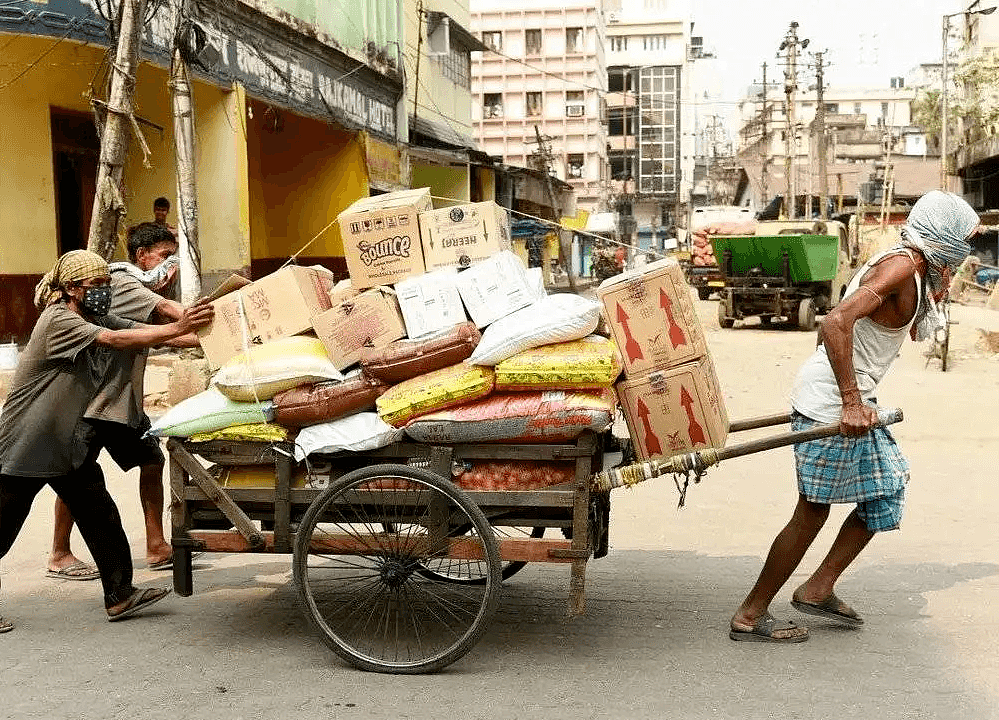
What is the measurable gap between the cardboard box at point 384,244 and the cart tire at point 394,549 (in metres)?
0.94

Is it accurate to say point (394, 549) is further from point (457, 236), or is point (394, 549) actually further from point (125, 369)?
point (125, 369)

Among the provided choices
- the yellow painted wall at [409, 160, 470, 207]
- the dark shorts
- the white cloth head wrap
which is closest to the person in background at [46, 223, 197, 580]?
the dark shorts

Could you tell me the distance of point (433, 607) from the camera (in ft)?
15.5

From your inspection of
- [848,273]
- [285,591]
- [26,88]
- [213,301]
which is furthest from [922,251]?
[848,273]

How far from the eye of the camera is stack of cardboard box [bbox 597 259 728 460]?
411cm

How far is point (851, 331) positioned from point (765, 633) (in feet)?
4.08

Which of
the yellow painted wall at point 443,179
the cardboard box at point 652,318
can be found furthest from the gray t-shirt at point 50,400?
the yellow painted wall at point 443,179

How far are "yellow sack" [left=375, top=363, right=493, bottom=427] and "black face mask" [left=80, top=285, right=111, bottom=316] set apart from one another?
137 cm

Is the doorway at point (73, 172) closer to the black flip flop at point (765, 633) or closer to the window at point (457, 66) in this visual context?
the black flip flop at point (765, 633)

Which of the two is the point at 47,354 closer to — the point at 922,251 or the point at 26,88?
the point at 922,251

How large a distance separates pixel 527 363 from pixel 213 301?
1.38 meters

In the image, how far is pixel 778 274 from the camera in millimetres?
21375

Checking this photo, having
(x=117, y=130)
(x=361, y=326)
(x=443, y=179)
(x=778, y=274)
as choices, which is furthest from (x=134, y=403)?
(x=443, y=179)

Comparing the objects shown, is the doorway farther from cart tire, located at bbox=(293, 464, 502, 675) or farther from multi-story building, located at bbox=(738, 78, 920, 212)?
multi-story building, located at bbox=(738, 78, 920, 212)
